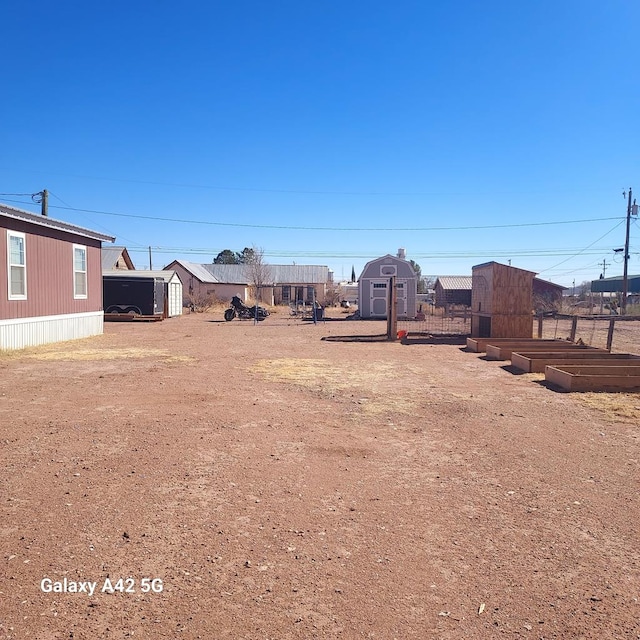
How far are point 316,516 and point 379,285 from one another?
31.9 metres

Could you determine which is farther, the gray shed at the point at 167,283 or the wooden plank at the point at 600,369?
the gray shed at the point at 167,283

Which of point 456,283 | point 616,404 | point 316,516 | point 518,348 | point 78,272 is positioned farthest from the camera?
point 456,283

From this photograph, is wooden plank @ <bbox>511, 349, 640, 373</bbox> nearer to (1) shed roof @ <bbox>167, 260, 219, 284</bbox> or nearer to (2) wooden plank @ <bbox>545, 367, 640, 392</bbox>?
(2) wooden plank @ <bbox>545, 367, 640, 392</bbox>

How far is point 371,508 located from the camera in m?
4.39

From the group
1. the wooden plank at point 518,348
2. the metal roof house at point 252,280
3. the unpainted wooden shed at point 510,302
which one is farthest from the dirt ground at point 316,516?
the metal roof house at point 252,280

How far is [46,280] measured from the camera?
1675 cm

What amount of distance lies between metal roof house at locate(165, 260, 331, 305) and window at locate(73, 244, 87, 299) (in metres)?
30.3

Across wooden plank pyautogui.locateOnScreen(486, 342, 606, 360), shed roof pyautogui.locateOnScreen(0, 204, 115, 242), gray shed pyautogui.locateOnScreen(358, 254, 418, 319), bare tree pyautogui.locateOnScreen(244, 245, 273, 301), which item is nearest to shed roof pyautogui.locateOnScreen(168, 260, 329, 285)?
bare tree pyautogui.locateOnScreen(244, 245, 273, 301)

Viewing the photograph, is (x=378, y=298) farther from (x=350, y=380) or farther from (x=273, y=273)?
(x=273, y=273)

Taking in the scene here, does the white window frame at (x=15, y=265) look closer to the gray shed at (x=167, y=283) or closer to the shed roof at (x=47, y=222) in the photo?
the shed roof at (x=47, y=222)

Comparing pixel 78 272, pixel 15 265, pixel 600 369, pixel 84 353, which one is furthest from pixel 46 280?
pixel 600 369

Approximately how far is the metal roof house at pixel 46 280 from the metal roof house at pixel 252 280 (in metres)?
30.1

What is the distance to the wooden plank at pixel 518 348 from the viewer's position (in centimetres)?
1445

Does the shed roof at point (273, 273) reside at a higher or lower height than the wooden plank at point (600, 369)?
higher
